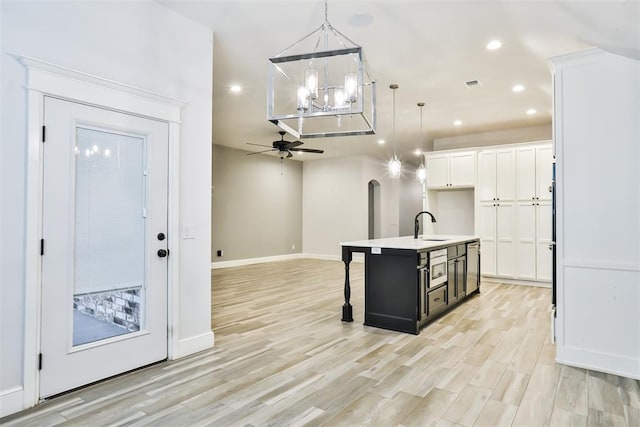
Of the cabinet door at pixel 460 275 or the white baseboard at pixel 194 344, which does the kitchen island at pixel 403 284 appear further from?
the white baseboard at pixel 194 344

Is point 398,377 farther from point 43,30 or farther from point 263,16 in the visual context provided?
point 43,30

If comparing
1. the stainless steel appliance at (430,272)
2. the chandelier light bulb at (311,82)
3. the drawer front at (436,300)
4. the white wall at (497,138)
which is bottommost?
the drawer front at (436,300)

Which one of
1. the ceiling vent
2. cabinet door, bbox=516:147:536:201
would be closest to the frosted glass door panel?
the ceiling vent

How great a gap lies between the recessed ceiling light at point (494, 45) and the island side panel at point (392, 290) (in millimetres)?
2218

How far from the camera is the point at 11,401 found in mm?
2232

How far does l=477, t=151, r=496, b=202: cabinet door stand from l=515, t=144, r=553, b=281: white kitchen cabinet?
40cm

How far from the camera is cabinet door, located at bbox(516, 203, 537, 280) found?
21.3 ft

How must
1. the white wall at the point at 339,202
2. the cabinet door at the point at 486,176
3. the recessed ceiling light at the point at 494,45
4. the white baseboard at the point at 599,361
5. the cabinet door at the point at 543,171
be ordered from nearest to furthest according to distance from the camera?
the white baseboard at the point at 599,361, the recessed ceiling light at the point at 494,45, the cabinet door at the point at 543,171, the cabinet door at the point at 486,176, the white wall at the point at 339,202

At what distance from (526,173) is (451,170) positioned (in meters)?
1.32

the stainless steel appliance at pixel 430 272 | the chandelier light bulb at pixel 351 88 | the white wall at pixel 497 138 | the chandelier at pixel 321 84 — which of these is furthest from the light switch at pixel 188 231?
the white wall at pixel 497 138

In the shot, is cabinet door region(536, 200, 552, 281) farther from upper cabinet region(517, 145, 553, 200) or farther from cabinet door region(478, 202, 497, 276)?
cabinet door region(478, 202, 497, 276)

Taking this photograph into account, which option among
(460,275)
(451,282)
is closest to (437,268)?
(451,282)

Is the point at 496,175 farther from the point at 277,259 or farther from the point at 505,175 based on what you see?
the point at 277,259

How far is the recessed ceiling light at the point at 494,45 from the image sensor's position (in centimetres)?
371
